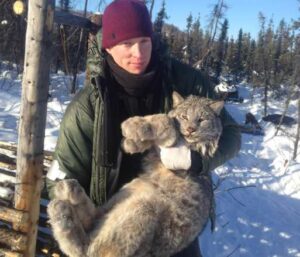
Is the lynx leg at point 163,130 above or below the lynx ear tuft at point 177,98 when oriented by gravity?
below

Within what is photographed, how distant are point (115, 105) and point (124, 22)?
1.78 ft

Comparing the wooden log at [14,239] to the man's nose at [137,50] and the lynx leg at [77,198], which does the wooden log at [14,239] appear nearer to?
the lynx leg at [77,198]

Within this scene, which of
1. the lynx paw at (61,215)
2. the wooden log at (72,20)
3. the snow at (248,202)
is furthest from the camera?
the snow at (248,202)

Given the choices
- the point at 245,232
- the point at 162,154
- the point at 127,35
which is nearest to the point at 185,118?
the point at 162,154

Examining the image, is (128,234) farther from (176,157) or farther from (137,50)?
(137,50)

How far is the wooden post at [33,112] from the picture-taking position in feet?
10.5

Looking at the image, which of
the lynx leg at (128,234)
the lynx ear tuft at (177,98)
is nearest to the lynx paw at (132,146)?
the lynx leg at (128,234)

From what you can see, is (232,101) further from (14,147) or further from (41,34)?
(41,34)

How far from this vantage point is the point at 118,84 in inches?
116

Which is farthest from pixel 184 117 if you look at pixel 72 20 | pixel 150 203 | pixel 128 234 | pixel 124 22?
pixel 72 20

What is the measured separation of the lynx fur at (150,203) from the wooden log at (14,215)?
3.60ft

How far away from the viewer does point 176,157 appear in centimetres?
281

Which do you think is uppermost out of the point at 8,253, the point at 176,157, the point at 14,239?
the point at 176,157

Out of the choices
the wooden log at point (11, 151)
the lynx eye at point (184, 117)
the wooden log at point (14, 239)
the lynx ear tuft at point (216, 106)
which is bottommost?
the wooden log at point (14, 239)
